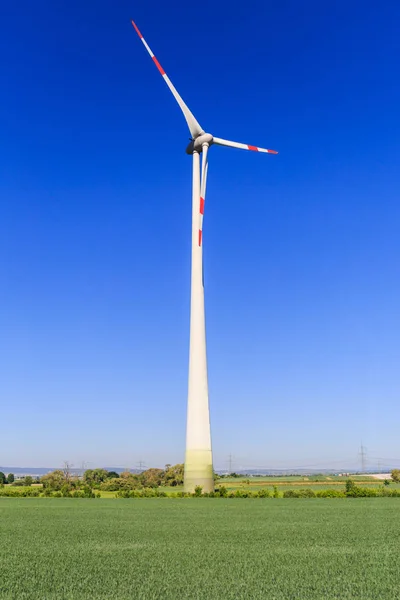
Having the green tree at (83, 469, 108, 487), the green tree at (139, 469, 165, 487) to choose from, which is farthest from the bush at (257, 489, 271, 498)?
the green tree at (83, 469, 108, 487)

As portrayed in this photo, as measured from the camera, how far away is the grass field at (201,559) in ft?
38.5

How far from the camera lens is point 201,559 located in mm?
15727

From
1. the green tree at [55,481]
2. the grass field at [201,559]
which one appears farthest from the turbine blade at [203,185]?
the grass field at [201,559]

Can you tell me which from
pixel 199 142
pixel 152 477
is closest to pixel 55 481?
pixel 152 477

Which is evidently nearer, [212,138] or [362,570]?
[362,570]

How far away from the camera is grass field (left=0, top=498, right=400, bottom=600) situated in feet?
38.5

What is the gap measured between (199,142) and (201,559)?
5393 cm

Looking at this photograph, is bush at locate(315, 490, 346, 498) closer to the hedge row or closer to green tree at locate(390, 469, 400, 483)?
the hedge row

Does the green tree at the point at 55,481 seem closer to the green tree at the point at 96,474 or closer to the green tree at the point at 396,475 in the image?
the green tree at the point at 96,474

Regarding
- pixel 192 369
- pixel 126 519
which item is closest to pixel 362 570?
pixel 126 519

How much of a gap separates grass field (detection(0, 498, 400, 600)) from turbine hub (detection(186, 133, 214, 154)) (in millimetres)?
45685

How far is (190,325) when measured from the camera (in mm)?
55844

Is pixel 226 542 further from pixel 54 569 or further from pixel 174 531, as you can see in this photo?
pixel 54 569

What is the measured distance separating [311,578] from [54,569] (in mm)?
6645
